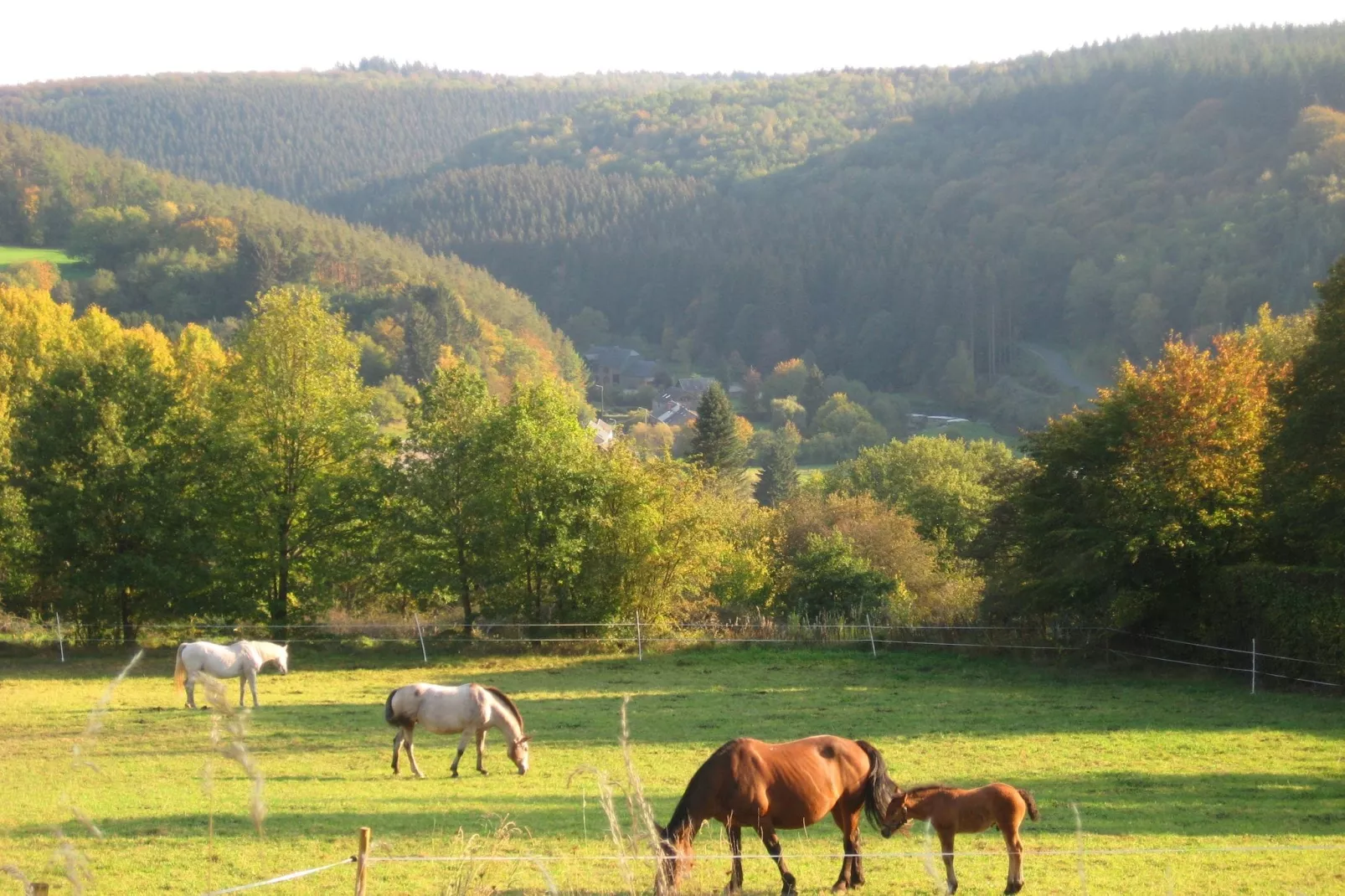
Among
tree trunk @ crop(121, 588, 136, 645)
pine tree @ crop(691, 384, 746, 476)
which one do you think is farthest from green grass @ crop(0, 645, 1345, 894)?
pine tree @ crop(691, 384, 746, 476)

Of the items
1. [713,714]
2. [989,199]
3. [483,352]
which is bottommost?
[713,714]

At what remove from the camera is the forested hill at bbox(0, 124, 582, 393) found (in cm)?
10175

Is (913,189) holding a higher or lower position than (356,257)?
higher

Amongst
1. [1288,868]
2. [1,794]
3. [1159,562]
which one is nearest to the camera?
[1288,868]

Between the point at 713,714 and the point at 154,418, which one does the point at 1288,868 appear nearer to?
the point at 713,714

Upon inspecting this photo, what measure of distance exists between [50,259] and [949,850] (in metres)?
117

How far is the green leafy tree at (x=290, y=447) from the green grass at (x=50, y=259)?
276 feet

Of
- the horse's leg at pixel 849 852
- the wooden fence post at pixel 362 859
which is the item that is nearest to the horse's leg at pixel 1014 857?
the horse's leg at pixel 849 852

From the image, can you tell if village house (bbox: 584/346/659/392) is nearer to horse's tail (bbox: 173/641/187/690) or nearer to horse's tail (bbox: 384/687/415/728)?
horse's tail (bbox: 173/641/187/690)

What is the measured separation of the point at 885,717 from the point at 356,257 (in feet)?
366

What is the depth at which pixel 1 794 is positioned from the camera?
541 inches

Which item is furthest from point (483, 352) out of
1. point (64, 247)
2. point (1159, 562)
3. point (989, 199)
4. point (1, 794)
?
point (1, 794)

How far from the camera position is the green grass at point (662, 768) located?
10578mm

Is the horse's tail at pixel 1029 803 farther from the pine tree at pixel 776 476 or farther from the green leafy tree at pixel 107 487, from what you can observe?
the pine tree at pixel 776 476
